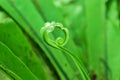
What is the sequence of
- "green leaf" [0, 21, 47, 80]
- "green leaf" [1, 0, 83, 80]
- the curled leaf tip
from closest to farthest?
the curled leaf tip < "green leaf" [0, 21, 47, 80] < "green leaf" [1, 0, 83, 80]

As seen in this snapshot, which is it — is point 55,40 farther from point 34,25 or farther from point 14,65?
point 14,65

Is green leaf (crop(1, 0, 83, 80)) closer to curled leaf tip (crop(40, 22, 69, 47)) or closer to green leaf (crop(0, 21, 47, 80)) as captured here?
green leaf (crop(0, 21, 47, 80))

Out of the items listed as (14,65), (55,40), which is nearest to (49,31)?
(14,65)

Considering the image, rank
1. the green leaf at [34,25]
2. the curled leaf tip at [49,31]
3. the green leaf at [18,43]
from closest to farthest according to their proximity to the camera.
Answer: the curled leaf tip at [49,31] < the green leaf at [18,43] < the green leaf at [34,25]

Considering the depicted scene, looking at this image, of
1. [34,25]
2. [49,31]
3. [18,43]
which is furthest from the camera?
[34,25]

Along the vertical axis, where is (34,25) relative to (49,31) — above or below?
above

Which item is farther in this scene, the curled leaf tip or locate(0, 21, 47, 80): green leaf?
locate(0, 21, 47, 80): green leaf

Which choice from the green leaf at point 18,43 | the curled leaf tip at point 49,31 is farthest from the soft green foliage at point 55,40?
the curled leaf tip at point 49,31

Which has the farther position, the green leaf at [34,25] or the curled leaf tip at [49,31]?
the green leaf at [34,25]

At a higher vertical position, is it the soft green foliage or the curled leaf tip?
the soft green foliage

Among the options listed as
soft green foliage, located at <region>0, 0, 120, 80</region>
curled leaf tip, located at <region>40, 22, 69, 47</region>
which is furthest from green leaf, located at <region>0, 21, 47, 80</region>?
curled leaf tip, located at <region>40, 22, 69, 47</region>

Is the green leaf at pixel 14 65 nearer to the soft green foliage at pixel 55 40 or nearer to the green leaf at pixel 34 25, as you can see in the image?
the soft green foliage at pixel 55 40

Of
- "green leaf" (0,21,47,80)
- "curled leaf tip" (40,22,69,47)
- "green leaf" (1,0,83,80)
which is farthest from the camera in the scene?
"green leaf" (1,0,83,80)
